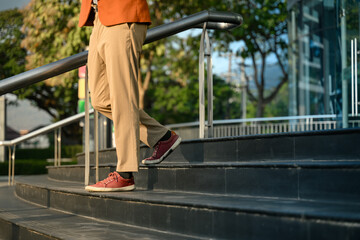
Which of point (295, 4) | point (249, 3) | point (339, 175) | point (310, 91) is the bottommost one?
point (339, 175)

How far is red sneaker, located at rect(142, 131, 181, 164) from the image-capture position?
3.85 meters

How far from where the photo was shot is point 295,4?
15.3 m

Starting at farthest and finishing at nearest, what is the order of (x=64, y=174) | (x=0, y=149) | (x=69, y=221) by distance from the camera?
(x=0, y=149), (x=64, y=174), (x=69, y=221)

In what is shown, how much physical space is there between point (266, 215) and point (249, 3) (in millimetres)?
17873

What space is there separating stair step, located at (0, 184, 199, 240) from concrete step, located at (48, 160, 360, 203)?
0.53 metres

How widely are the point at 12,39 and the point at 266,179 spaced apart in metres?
20.8

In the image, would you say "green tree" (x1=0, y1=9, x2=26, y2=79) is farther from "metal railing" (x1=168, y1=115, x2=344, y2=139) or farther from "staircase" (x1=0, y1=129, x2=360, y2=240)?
"staircase" (x1=0, y1=129, x2=360, y2=240)

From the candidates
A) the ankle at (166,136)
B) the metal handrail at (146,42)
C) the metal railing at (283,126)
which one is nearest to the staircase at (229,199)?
the ankle at (166,136)

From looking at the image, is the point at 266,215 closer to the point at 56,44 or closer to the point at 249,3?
the point at 56,44

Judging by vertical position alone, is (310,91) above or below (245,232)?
above

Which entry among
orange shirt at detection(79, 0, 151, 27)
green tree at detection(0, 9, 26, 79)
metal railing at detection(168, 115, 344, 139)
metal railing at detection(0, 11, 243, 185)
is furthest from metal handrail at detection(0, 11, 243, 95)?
green tree at detection(0, 9, 26, 79)

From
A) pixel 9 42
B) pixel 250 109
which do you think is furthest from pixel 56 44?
pixel 250 109

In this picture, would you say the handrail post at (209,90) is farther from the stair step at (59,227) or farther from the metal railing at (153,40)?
the stair step at (59,227)

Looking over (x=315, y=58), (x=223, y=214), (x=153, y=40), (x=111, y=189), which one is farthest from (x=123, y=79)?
(x=315, y=58)
